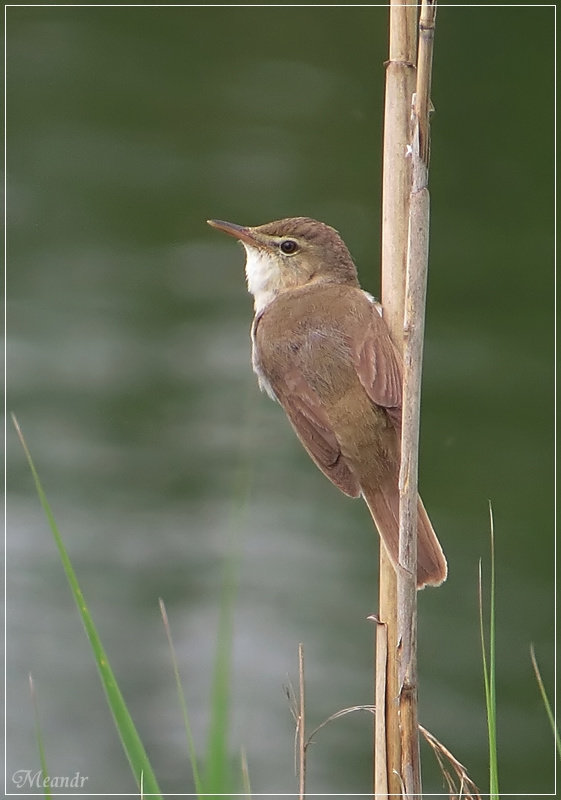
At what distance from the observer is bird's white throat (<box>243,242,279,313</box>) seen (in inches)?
139

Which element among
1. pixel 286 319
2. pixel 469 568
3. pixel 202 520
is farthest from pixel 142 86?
pixel 286 319

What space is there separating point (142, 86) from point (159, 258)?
1610mm

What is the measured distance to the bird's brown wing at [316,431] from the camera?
3070mm

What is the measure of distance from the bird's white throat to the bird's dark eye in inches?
1.5

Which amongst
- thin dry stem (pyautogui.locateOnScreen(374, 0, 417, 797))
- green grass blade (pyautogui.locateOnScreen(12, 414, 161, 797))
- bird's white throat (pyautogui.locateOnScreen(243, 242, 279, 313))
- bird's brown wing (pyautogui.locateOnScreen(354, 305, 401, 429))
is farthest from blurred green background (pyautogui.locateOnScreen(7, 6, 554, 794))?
green grass blade (pyautogui.locateOnScreen(12, 414, 161, 797))

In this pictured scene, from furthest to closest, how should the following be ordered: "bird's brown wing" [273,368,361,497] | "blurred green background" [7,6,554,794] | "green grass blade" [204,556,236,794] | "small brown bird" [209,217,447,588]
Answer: "blurred green background" [7,6,554,794] < "bird's brown wing" [273,368,361,497] < "small brown bird" [209,217,447,588] < "green grass blade" [204,556,236,794]

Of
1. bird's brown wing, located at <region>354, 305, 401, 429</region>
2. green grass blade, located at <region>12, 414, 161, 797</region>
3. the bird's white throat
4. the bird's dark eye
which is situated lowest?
green grass blade, located at <region>12, 414, 161, 797</region>

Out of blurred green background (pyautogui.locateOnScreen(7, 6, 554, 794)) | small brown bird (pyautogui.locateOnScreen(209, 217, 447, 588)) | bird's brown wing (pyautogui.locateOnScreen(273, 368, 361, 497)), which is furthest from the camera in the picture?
blurred green background (pyautogui.locateOnScreen(7, 6, 554, 794))

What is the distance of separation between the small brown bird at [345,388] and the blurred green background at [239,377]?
1.83 m

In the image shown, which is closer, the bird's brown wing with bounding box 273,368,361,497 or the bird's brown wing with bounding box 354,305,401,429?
the bird's brown wing with bounding box 354,305,401,429

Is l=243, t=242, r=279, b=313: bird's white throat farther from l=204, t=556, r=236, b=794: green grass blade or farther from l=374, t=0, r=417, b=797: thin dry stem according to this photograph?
l=204, t=556, r=236, b=794: green grass blade

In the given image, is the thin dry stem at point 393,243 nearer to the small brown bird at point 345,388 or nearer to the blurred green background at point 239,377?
the small brown bird at point 345,388

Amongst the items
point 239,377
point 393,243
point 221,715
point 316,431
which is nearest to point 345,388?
point 316,431

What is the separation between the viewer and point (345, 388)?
122 inches
